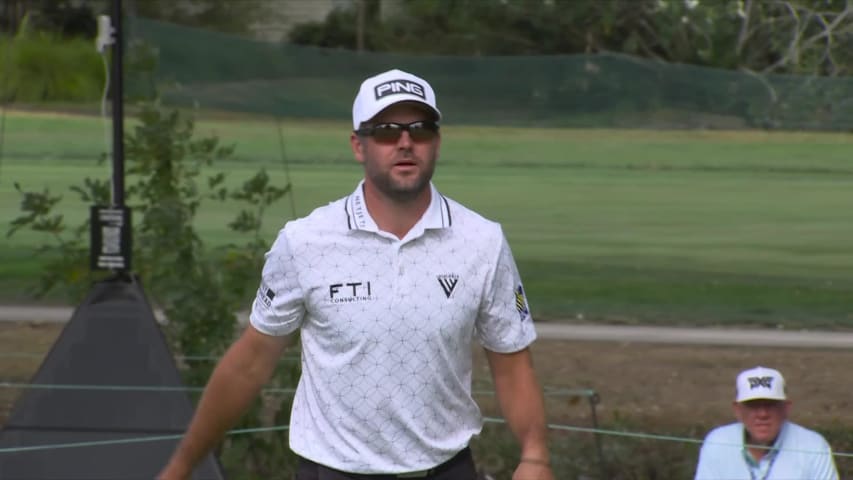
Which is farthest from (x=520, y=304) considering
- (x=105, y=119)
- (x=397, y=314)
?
(x=105, y=119)

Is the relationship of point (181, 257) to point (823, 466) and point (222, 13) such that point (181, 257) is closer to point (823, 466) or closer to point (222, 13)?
point (222, 13)

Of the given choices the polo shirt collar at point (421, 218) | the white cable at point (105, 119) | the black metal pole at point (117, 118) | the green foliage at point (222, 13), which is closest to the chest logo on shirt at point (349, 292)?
the polo shirt collar at point (421, 218)

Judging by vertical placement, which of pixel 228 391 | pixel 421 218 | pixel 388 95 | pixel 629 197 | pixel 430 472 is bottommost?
pixel 629 197

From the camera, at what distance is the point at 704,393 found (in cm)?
777

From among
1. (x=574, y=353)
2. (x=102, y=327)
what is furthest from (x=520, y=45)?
(x=102, y=327)

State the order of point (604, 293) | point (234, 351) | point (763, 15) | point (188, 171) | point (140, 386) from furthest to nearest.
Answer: point (604, 293) < point (763, 15) < point (188, 171) < point (140, 386) < point (234, 351)

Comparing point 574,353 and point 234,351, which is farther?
point 574,353

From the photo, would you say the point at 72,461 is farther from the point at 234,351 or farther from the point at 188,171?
the point at 234,351

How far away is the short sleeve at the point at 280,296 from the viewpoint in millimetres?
3375

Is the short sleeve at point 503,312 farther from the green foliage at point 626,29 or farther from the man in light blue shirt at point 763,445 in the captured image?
the green foliage at point 626,29

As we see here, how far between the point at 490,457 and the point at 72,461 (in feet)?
6.22

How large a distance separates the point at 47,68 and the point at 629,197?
284 cm

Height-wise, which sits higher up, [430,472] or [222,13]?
[222,13]

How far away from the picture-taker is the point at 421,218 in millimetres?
3373
